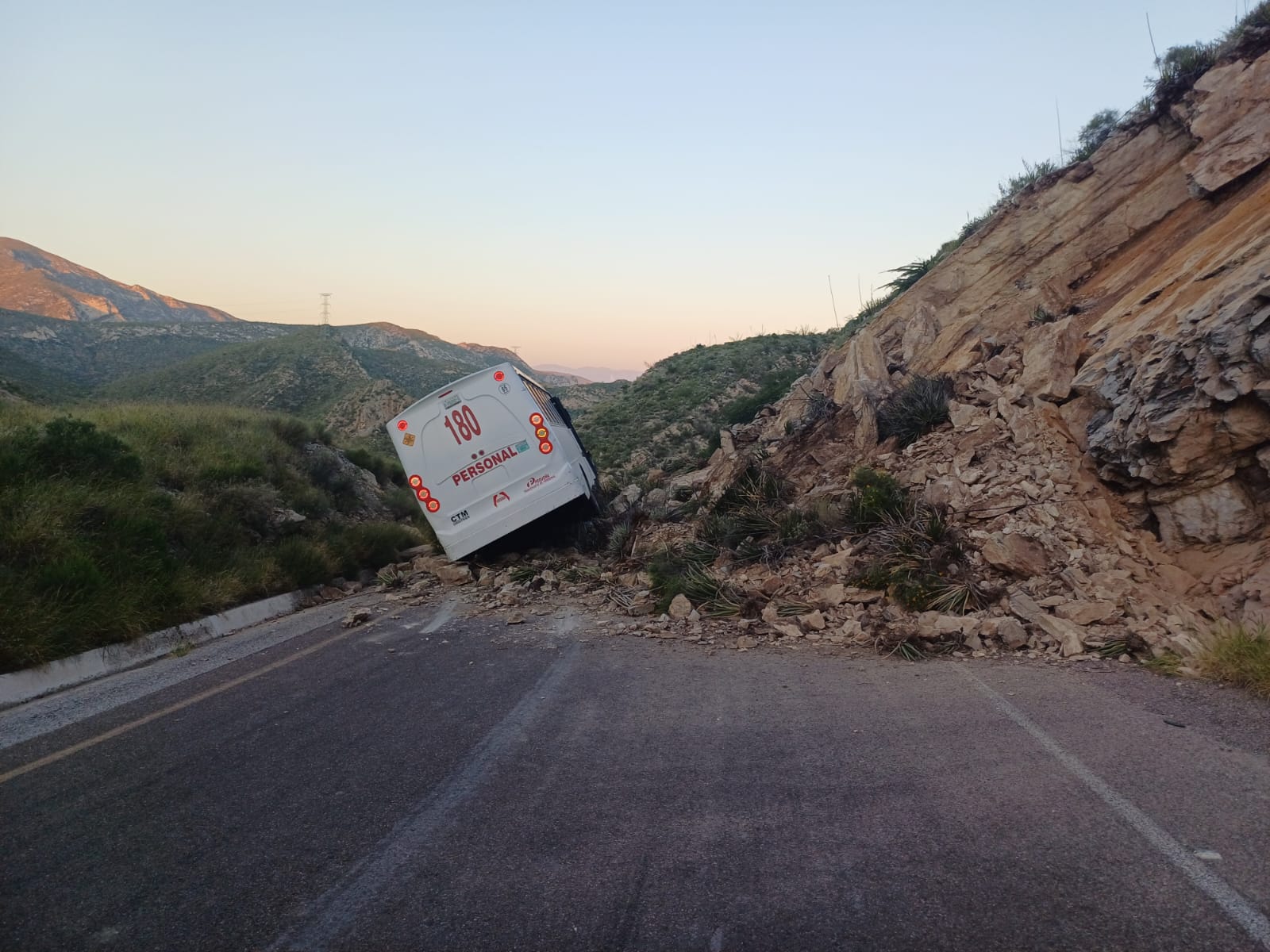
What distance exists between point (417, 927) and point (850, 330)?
22339mm

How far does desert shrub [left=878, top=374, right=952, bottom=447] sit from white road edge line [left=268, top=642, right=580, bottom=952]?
7.68m

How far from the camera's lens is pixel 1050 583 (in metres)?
7.75

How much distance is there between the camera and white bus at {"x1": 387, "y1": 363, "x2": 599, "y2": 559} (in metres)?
11.5

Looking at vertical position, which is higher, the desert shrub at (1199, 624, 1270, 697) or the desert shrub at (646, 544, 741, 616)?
the desert shrub at (646, 544, 741, 616)

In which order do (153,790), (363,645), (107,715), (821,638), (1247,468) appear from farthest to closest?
(363,645) < (821,638) < (1247,468) < (107,715) < (153,790)

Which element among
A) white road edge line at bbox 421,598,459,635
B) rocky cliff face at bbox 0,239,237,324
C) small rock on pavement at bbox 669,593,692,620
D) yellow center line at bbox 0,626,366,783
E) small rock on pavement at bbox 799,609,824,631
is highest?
rocky cliff face at bbox 0,239,237,324

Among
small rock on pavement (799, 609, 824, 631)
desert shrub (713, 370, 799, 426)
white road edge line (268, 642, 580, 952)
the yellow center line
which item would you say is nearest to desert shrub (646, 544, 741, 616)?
small rock on pavement (799, 609, 824, 631)

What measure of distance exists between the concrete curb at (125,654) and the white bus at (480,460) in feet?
8.57

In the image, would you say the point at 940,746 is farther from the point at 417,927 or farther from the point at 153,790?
the point at 153,790

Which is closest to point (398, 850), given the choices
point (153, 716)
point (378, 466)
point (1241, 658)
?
point (153, 716)

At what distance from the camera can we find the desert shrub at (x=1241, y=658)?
215 inches

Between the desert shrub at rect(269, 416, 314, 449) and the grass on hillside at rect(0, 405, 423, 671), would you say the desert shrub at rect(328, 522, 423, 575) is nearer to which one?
the grass on hillside at rect(0, 405, 423, 671)

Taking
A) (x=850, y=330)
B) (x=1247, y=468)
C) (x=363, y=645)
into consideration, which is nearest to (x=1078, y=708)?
(x=1247, y=468)

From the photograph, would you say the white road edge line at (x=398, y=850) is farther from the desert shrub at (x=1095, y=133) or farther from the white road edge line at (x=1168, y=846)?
the desert shrub at (x=1095, y=133)
